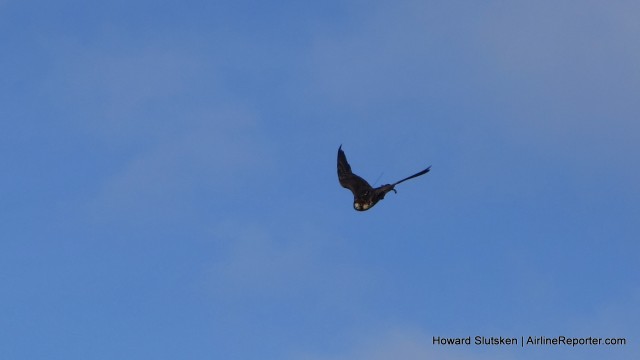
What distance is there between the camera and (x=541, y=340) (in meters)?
68.6

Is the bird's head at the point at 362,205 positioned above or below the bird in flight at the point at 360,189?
below

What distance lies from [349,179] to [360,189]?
3213 millimetres

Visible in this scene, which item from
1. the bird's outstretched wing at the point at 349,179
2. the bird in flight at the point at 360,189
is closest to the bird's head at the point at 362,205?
the bird in flight at the point at 360,189

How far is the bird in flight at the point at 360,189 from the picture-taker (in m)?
74.5

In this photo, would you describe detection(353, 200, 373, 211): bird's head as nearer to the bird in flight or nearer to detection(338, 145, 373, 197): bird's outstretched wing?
the bird in flight

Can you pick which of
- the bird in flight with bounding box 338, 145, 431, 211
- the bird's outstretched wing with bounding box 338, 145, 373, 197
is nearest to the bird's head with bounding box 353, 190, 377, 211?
the bird in flight with bounding box 338, 145, 431, 211

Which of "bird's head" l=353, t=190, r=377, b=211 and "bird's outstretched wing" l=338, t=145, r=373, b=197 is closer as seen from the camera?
"bird's head" l=353, t=190, r=377, b=211

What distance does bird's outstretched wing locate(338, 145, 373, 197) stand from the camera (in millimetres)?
76812

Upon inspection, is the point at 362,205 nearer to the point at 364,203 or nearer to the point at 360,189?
the point at 364,203

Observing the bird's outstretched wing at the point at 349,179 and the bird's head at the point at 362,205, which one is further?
the bird's outstretched wing at the point at 349,179

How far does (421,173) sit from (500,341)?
14.0 m

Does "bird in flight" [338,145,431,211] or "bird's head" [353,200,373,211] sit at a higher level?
"bird in flight" [338,145,431,211]

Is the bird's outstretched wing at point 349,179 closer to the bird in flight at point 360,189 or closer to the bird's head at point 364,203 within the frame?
the bird in flight at point 360,189

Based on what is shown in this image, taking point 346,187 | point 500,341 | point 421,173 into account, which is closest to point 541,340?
point 500,341
